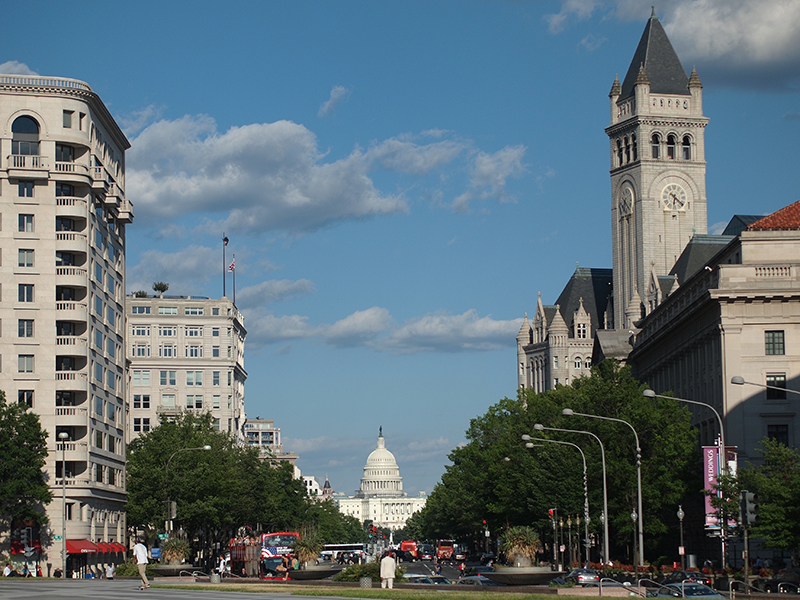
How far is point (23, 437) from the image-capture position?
260 feet

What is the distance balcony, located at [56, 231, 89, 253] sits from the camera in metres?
86.9

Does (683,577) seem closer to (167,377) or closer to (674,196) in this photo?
(167,377)

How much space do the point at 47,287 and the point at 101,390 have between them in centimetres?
975

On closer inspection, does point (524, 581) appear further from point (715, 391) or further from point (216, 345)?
point (216, 345)

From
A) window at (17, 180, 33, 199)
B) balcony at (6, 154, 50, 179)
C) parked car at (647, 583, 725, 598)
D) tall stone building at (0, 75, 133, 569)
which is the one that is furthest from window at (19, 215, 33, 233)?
parked car at (647, 583, 725, 598)

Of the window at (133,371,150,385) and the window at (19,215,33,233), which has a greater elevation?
the window at (19,215,33,233)

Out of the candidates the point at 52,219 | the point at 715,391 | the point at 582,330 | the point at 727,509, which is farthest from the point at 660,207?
the point at 727,509

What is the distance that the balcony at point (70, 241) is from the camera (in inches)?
3423

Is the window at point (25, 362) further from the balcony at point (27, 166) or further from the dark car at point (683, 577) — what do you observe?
the dark car at point (683, 577)

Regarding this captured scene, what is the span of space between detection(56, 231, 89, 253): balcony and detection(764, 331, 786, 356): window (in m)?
46.5

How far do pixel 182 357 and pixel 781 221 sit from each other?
95696mm

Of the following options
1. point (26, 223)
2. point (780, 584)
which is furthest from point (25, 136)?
point (780, 584)

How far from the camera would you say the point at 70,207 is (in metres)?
87.2

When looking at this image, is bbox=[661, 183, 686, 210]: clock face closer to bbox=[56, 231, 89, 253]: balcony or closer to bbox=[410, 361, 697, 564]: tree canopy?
bbox=[410, 361, 697, 564]: tree canopy
